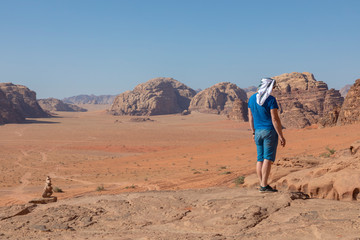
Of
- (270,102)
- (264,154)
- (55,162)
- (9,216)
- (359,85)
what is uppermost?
(359,85)

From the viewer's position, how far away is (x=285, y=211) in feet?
15.0

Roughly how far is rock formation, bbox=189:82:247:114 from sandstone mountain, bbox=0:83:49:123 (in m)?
48.2

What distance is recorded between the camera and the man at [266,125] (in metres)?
5.58

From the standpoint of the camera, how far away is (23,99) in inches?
3745

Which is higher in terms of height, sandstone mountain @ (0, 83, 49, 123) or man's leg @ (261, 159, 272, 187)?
sandstone mountain @ (0, 83, 49, 123)

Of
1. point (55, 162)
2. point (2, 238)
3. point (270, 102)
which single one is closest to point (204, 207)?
point (270, 102)

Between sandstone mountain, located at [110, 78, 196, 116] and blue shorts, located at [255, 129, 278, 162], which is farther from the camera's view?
sandstone mountain, located at [110, 78, 196, 116]

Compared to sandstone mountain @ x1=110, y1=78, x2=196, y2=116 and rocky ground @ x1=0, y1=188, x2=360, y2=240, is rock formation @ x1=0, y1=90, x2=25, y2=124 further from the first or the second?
rocky ground @ x1=0, y1=188, x2=360, y2=240

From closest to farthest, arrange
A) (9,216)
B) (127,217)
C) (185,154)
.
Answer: (127,217)
(9,216)
(185,154)

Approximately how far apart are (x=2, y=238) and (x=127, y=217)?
166cm

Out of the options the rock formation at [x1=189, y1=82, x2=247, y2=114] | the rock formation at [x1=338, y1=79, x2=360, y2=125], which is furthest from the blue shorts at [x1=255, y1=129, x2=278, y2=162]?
the rock formation at [x1=189, y1=82, x2=247, y2=114]

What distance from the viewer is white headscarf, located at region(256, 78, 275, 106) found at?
562 centimetres

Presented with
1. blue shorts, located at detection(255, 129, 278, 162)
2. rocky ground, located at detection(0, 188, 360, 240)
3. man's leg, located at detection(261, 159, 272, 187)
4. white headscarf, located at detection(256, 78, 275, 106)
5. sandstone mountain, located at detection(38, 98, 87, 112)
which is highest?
sandstone mountain, located at detection(38, 98, 87, 112)

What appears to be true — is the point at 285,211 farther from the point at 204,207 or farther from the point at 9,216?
the point at 9,216
